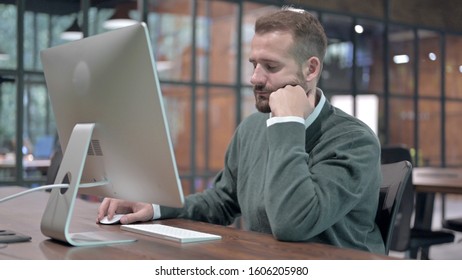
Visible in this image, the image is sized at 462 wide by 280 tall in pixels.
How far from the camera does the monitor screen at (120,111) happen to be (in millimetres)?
1204

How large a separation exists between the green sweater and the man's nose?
16 cm

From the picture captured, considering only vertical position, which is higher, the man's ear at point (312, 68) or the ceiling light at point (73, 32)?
the ceiling light at point (73, 32)

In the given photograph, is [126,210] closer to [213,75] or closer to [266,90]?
[266,90]

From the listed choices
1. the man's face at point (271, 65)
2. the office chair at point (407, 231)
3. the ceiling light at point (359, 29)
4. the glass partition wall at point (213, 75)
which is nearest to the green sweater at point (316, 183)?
the man's face at point (271, 65)

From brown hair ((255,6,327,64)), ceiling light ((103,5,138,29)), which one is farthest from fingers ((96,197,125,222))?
ceiling light ((103,5,138,29))

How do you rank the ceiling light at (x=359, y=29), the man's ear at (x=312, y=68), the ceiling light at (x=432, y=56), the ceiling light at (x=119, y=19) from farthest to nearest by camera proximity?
the ceiling light at (x=432, y=56)
the ceiling light at (x=359, y=29)
the ceiling light at (x=119, y=19)
the man's ear at (x=312, y=68)

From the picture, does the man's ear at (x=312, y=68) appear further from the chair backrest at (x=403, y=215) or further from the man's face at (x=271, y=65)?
the chair backrest at (x=403, y=215)

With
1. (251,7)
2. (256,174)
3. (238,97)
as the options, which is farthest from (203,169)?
(256,174)

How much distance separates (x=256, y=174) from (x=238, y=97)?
12.9 feet

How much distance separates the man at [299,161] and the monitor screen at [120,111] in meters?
0.28

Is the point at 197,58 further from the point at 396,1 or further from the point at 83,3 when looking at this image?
the point at 396,1

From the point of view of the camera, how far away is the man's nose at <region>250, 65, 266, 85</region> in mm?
1564

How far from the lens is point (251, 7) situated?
5.59 metres

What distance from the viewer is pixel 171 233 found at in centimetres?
141
